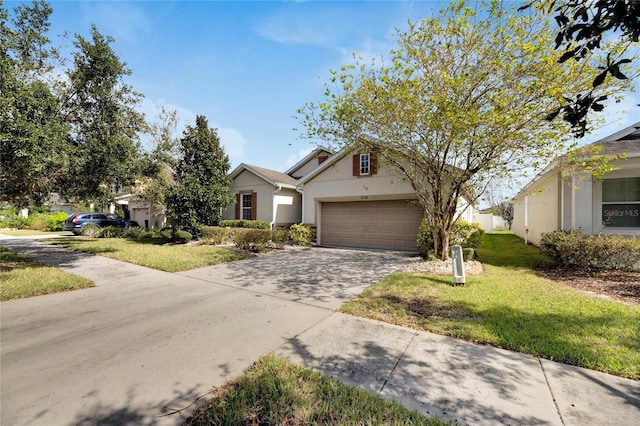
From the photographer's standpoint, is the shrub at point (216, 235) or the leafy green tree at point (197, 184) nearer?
the shrub at point (216, 235)

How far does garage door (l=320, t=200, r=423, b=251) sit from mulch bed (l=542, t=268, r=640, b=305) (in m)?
5.06

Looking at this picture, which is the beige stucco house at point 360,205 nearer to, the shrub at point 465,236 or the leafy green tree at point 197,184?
the shrub at point 465,236

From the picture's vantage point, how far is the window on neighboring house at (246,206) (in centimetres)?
1747

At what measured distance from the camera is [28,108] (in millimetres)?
6570

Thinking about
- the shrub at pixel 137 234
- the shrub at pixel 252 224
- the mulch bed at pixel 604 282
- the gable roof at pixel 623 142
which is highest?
the gable roof at pixel 623 142

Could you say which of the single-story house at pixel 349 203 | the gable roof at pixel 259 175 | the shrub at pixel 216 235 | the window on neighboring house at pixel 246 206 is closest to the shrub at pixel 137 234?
→ the shrub at pixel 216 235

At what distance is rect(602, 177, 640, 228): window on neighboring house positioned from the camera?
8.35 meters

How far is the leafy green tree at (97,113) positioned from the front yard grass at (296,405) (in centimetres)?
842

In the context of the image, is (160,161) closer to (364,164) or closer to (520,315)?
(364,164)

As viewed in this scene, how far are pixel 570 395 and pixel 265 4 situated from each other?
30.7ft

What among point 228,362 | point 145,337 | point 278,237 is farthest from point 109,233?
point 228,362

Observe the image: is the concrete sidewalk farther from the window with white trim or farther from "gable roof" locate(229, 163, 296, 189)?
"gable roof" locate(229, 163, 296, 189)

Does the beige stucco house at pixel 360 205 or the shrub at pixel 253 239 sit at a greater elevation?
the beige stucco house at pixel 360 205

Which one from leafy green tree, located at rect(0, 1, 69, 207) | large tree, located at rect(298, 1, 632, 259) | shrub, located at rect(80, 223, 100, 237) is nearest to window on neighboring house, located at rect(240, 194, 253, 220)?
leafy green tree, located at rect(0, 1, 69, 207)
